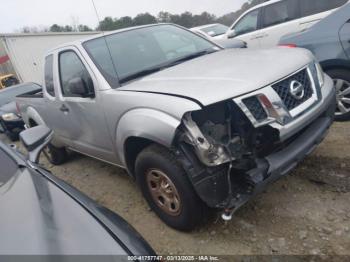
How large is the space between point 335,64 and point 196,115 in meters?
2.41

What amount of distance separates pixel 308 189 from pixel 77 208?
88.8 inches

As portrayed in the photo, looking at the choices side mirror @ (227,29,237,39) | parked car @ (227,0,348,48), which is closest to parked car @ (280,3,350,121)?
parked car @ (227,0,348,48)

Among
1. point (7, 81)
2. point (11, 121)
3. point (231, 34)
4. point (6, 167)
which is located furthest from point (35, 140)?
point (7, 81)

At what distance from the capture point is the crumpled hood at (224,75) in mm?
2352

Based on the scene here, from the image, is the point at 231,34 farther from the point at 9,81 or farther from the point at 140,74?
the point at 9,81

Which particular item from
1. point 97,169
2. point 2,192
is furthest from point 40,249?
point 97,169

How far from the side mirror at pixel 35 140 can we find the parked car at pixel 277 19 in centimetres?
609

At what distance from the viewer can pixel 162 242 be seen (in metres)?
2.81

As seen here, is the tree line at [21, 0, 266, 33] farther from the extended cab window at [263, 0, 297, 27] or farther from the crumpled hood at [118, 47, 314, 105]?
the extended cab window at [263, 0, 297, 27]

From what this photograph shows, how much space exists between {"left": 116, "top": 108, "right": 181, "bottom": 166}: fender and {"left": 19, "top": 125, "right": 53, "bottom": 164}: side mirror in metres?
0.63

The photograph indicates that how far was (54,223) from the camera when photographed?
1.54m

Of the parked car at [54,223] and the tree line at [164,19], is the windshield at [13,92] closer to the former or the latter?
the tree line at [164,19]

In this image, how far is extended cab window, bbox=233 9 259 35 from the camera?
25.4 feet

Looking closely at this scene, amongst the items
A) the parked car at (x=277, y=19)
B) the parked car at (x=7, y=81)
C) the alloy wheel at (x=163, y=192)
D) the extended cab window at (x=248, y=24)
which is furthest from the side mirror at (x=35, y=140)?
the parked car at (x=7, y=81)
